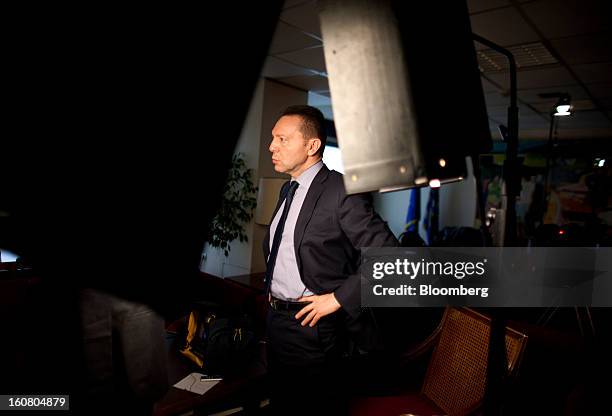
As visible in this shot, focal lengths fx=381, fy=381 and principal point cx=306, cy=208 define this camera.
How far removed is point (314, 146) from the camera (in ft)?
5.26

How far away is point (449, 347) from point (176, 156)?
1414 mm

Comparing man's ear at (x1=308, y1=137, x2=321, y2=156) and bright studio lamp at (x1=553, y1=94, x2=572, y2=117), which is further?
bright studio lamp at (x1=553, y1=94, x2=572, y2=117)

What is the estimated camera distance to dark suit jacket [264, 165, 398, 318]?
138cm

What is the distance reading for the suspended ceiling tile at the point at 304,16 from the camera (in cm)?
272

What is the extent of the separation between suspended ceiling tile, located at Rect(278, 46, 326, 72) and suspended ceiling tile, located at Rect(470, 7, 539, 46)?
1352 mm

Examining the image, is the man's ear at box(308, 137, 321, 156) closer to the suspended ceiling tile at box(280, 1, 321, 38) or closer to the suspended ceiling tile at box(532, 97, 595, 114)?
the suspended ceiling tile at box(280, 1, 321, 38)

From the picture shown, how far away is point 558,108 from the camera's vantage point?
3756mm

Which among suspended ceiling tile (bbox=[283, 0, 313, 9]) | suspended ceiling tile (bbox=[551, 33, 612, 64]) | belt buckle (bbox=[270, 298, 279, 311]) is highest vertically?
suspended ceiling tile (bbox=[551, 33, 612, 64])

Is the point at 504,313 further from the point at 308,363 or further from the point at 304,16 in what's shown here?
the point at 304,16

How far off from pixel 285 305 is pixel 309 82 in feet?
11.9

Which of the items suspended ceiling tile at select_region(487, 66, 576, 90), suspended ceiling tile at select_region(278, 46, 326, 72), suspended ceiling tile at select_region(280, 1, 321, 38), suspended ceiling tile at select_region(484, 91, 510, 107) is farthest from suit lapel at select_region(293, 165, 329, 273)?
suspended ceiling tile at select_region(484, 91, 510, 107)

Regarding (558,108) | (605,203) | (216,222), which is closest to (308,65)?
(216,222)

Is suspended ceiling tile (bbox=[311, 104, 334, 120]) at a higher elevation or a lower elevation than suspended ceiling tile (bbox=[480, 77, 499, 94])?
higher

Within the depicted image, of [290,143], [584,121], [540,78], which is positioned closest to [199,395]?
[290,143]
